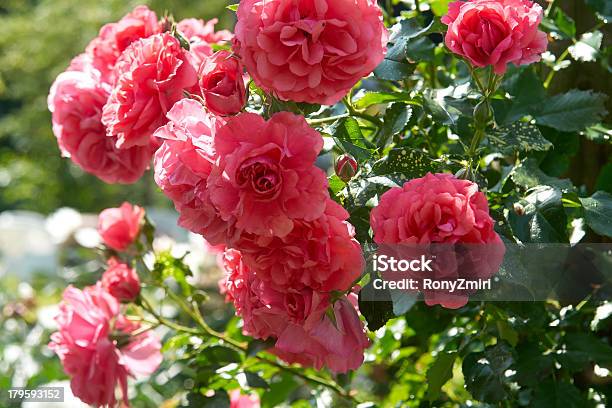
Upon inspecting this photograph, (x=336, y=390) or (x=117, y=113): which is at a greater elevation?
(x=117, y=113)

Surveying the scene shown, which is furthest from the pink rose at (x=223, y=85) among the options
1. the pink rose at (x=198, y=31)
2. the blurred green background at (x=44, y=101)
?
the blurred green background at (x=44, y=101)

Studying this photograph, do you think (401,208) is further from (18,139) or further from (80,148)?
(18,139)

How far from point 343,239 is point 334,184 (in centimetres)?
7

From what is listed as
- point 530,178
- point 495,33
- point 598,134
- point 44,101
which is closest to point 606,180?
point 598,134

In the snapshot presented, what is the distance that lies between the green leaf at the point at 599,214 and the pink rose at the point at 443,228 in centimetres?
12

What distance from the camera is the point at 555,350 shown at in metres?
0.71

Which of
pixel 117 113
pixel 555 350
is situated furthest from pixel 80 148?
pixel 555 350

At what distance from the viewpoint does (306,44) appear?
499 mm

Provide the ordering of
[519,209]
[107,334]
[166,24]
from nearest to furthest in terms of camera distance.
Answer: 1. [519,209]
2. [166,24]
3. [107,334]

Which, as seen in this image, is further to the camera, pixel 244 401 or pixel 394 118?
pixel 244 401

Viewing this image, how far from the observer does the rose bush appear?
493 mm

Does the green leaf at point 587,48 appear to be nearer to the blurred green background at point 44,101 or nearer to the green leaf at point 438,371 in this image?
the green leaf at point 438,371

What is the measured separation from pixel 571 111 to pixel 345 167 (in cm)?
26

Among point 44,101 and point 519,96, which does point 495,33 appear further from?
point 44,101
